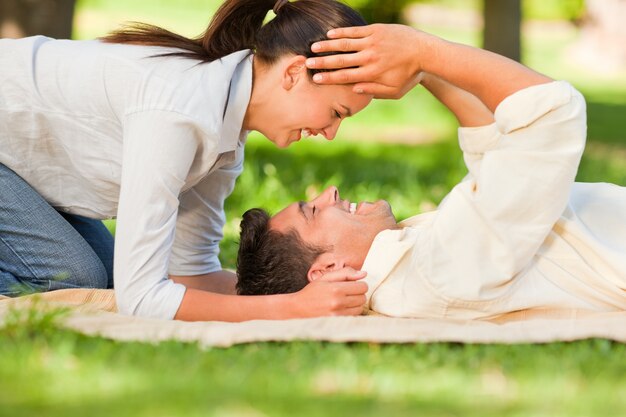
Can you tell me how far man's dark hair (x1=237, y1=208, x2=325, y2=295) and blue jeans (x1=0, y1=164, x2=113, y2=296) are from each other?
779 millimetres

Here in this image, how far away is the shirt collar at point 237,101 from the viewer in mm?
3701

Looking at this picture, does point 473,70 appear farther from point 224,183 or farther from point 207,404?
point 207,404

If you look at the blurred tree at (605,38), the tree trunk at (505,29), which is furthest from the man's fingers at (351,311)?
the blurred tree at (605,38)

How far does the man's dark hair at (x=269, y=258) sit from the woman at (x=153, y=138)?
0.16 metres

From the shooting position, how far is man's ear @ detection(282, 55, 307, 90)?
367cm

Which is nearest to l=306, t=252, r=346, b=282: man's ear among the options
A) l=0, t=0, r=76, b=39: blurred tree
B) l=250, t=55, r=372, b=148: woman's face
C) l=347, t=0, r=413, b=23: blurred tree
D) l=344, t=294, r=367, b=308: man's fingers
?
l=344, t=294, r=367, b=308: man's fingers

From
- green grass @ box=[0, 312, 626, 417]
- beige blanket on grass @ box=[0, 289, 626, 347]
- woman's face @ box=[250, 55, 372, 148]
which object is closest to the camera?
green grass @ box=[0, 312, 626, 417]

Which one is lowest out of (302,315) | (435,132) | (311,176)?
(435,132)

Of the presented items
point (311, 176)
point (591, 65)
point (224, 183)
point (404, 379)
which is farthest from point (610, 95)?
point (404, 379)

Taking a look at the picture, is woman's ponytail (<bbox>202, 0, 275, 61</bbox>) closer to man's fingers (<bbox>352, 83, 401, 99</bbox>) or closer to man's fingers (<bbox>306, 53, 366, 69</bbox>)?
man's fingers (<bbox>306, 53, 366, 69</bbox>)

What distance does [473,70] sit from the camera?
3.66 meters

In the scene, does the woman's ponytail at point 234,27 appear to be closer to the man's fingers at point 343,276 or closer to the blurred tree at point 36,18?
the man's fingers at point 343,276

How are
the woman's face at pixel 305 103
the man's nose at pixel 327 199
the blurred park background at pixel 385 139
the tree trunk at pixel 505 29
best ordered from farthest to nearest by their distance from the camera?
the tree trunk at pixel 505 29 → the blurred park background at pixel 385 139 → the man's nose at pixel 327 199 → the woman's face at pixel 305 103

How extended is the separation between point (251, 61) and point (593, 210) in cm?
144
